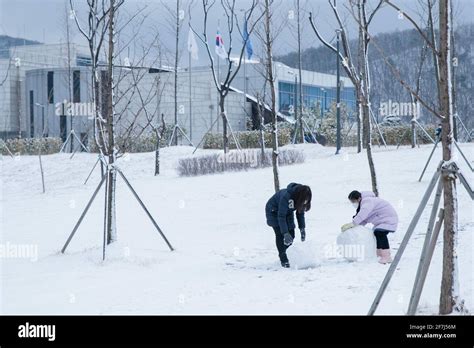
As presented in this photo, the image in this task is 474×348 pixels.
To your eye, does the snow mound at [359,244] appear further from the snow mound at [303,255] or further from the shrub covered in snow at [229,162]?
the shrub covered in snow at [229,162]

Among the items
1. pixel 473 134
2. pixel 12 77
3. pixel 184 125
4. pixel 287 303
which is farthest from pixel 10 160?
pixel 287 303

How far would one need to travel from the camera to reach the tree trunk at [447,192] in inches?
212

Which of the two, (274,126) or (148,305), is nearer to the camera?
(148,305)

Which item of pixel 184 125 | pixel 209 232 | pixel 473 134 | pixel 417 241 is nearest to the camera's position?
pixel 417 241

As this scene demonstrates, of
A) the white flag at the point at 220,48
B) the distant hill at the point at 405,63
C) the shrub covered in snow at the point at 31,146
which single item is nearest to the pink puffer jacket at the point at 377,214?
the white flag at the point at 220,48

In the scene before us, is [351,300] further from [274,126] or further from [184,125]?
[184,125]

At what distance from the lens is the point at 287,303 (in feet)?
21.0

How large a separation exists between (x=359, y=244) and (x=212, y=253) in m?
2.31

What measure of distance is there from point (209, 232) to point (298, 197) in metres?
3.88

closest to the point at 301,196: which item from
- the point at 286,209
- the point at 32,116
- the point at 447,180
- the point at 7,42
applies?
the point at 286,209

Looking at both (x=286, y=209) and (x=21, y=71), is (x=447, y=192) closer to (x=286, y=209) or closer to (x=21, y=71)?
(x=286, y=209)

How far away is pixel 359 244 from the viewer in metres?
8.25

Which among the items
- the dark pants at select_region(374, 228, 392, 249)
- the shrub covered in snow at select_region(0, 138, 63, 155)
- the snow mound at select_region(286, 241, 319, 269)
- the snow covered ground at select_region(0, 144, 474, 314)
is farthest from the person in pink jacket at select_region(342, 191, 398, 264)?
the shrub covered in snow at select_region(0, 138, 63, 155)

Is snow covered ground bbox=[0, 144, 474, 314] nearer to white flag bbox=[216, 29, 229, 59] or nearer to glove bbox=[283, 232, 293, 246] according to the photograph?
glove bbox=[283, 232, 293, 246]
